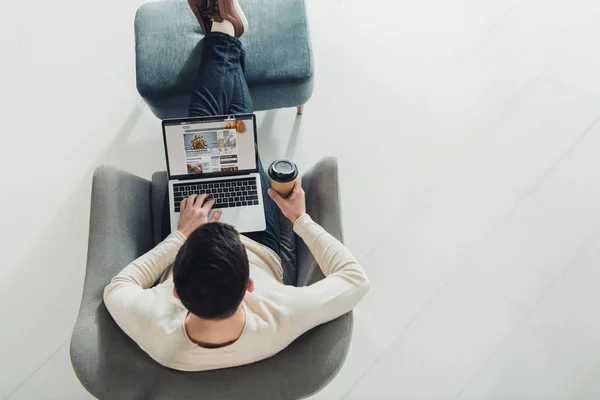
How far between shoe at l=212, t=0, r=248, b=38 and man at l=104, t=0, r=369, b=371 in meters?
0.66

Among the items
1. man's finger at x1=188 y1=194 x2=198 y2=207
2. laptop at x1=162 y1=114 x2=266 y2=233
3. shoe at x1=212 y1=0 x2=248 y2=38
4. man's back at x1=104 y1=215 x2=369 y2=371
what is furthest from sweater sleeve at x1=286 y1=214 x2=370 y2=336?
shoe at x1=212 y1=0 x2=248 y2=38

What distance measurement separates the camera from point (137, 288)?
47.0 inches

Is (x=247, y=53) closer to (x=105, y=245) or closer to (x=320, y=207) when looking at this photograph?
(x=320, y=207)

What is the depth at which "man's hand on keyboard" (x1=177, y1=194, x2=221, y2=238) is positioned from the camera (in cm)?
137

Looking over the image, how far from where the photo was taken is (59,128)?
83.4 inches

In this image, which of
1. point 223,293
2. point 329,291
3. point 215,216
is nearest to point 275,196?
point 215,216

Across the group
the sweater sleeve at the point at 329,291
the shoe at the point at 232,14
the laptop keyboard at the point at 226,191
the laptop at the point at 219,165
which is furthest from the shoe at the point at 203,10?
the sweater sleeve at the point at 329,291

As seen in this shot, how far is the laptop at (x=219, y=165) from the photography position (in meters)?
1.46

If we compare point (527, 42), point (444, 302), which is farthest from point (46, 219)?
point (527, 42)

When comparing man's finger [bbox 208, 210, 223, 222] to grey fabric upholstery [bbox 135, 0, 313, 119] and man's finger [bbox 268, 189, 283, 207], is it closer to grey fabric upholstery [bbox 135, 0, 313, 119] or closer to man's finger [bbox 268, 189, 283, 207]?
man's finger [bbox 268, 189, 283, 207]

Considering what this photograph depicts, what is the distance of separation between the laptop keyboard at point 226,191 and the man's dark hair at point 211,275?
1.64ft

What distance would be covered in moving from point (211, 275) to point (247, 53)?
1.07 meters

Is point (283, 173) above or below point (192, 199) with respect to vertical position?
above

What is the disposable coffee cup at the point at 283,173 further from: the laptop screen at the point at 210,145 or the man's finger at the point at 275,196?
the laptop screen at the point at 210,145
